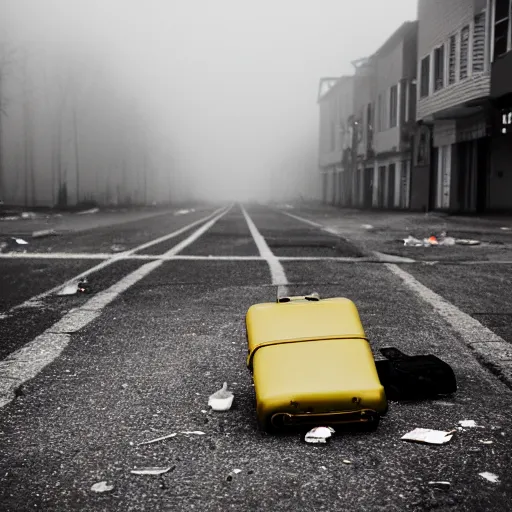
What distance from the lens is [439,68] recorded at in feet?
96.9

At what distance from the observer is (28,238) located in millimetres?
12531

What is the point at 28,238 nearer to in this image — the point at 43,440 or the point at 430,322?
the point at 430,322

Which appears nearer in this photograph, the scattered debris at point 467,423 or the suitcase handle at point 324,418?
the suitcase handle at point 324,418

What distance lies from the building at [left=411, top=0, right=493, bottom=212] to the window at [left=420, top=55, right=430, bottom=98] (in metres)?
0.02

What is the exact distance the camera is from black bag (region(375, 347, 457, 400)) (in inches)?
107

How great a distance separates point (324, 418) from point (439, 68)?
2992 centimetres

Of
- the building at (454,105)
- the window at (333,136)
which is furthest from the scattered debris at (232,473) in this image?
the window at (333,136)

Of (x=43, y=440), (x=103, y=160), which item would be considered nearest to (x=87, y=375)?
(x=43, y=440)

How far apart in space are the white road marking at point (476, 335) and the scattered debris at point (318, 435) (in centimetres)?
115

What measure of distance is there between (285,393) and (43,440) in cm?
87

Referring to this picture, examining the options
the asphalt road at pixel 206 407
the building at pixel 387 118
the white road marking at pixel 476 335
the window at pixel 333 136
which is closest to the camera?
the asphalt road at pixel 206 407

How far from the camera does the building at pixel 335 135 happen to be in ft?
186

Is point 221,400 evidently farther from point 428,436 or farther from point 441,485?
point 441,485

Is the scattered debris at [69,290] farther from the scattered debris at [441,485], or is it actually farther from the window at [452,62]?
the window at [452,62]
